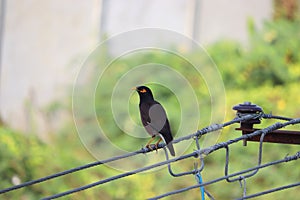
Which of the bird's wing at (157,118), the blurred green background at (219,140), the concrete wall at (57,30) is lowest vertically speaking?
the bird's wing at (157,118)

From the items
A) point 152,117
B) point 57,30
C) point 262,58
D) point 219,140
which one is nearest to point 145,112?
point 152,117

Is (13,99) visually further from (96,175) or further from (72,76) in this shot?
(96,175)

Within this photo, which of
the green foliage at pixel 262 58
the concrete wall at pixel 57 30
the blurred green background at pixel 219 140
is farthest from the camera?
the concrete wall at pixel 57 30

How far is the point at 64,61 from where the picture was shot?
7.13 m

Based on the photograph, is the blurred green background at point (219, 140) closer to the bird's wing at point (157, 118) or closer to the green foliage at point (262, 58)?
the green foliage at point (262, 58)

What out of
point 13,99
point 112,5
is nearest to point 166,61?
point 112,5

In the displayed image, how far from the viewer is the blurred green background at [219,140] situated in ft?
16.4

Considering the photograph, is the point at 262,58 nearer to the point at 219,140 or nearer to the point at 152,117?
the point at 219,140

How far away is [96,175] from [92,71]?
4.98ft

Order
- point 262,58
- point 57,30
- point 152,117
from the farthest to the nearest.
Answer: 1. point 57,30
2. point 262,58
3. point 152,117

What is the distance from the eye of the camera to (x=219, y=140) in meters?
5.28

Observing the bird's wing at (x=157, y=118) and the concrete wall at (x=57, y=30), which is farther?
the concrete wall at (x=57, y=30)

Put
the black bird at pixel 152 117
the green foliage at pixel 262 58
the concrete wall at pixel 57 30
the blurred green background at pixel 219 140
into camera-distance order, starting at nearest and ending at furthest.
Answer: the black bird at pixel 152 117
the blurred green background at pixel 219 140
the green foliage at pixel 262 58
the concrete wall at pixel 57 30

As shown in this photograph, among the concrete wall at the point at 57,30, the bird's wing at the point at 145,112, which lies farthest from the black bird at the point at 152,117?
the concrete wall at the point at 57,30
